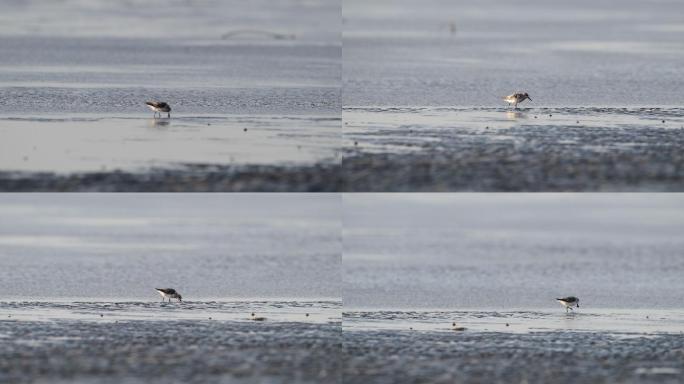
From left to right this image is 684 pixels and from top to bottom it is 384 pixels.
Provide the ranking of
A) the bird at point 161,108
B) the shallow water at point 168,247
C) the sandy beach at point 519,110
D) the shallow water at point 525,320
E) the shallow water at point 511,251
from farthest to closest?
the bird at point 161,108 < the shallow water at point 511,251 < the shallow water at point 168,247 < the shallow water at point 525,320 < the sandy beach at point 519,110

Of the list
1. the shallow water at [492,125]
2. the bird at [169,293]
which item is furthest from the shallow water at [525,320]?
the bird at [169,293]

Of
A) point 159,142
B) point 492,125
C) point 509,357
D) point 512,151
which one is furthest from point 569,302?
point 159,142

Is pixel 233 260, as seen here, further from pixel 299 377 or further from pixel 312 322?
pixel 299 377

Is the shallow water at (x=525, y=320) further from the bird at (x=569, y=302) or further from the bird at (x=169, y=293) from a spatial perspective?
the bird at (x=169, y=293)

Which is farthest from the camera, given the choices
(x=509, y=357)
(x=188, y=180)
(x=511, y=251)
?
(x=511, y=251)

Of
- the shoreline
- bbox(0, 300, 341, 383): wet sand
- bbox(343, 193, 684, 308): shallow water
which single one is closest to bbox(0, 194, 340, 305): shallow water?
bbox(343, 193, 684, 308): shallow water

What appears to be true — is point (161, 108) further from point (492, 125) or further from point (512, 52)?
point (512, 52)

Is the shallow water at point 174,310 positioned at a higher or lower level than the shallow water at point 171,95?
lower
